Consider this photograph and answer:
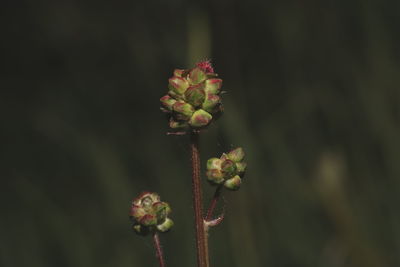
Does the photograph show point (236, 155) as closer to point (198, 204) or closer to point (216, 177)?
point (216, 177)

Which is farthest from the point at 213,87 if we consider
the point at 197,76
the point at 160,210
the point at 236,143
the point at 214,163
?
the point at 236,143

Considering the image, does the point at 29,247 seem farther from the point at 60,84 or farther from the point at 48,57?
the point at 48,57

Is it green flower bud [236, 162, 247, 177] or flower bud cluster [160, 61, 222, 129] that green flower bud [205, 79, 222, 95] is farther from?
green flower bud [236, 162, 247, 177]

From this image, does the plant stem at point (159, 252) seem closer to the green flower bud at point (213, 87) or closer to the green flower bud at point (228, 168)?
the green flower bud at point (228, 168)

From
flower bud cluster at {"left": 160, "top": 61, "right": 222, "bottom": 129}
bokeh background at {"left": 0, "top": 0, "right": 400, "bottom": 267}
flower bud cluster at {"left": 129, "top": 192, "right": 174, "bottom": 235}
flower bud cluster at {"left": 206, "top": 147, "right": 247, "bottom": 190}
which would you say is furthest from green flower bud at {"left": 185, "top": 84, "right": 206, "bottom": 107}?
bokeh background at {"left": 0, "top": 0, "right": 400, "bottom": 267}

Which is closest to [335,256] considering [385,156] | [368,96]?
[385,156]

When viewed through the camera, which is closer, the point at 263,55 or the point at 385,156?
the point at 385,156

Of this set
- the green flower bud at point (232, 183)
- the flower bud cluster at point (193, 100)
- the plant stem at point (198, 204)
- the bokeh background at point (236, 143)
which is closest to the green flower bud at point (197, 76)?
the flower bud cluster at point (193, 100)
